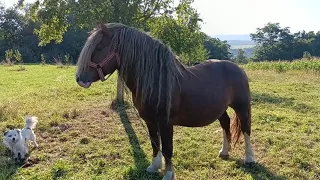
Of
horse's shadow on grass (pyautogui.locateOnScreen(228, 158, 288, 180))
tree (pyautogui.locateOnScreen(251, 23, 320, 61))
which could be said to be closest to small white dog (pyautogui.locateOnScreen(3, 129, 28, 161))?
horse's shadow on grass (pyautogui.locateOnScreen(228, 158, 288, 180))

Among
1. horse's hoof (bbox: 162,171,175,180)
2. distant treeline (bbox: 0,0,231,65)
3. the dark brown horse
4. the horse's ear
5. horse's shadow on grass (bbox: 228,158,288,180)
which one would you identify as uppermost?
distant treeline (bbox: 0,0,231,65)

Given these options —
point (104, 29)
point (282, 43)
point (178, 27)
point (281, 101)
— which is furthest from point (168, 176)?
point (282, 43)

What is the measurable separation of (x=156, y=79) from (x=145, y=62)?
23 cm

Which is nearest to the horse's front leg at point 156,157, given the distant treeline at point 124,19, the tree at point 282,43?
the distant treeline at point 124,19

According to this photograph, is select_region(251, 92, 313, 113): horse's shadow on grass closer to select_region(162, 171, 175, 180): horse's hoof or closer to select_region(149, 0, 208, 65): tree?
select_region(149, 0, 208, 65): tree

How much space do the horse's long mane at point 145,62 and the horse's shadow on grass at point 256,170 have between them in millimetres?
1584

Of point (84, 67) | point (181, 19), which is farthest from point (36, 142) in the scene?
point (181, 19)

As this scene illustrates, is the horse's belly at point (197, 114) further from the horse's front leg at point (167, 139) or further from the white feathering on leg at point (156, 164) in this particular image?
the white feathering on leg at point (156, 164)

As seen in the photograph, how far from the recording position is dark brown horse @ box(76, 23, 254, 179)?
133 inches

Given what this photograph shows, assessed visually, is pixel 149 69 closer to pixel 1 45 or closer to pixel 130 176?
pixel 130 176

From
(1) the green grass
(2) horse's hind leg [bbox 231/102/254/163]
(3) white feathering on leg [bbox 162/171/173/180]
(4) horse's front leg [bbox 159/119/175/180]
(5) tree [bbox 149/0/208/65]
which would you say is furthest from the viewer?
(1) the green grass

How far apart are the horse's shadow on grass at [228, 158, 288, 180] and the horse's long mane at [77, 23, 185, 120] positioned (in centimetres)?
158

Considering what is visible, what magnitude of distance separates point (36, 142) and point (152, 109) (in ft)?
8.55

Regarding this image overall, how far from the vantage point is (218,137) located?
18.9 feet
